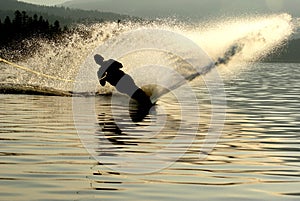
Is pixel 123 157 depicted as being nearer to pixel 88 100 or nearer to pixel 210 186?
pixel 210 186

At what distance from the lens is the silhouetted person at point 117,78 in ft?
119

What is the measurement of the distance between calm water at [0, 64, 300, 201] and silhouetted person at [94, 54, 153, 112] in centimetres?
421

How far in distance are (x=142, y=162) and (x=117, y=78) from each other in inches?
710

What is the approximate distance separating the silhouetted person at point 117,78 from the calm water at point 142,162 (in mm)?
4212

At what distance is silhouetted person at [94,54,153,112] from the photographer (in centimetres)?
3616

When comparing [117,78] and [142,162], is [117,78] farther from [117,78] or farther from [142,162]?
[142,162]

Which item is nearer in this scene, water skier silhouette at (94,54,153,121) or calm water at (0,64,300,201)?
calm water at (0,64,300,201)

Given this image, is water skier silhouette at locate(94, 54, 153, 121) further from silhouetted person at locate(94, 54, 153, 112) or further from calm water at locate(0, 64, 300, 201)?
calm water at locate(0, 64, 300, 201)

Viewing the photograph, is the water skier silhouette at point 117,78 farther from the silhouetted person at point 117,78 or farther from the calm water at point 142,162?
the calm water at point 142,162

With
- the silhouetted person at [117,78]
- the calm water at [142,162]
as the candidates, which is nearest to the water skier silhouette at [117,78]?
the silhouetted person at [117,78]

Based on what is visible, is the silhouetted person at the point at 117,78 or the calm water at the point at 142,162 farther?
the silhouetted person at the point at 117,78

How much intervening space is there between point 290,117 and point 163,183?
1842 centimetres

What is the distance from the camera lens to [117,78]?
36.4 metres

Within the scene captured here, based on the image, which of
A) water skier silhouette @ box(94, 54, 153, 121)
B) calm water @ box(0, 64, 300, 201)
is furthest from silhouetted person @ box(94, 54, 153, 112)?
calm water @ box(0, 64, 300, 201)
